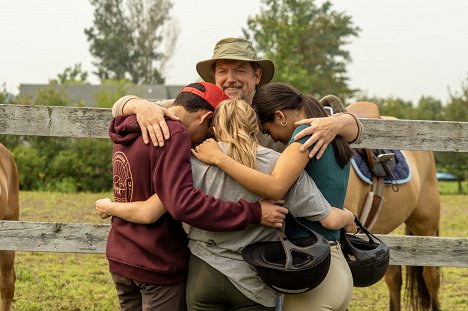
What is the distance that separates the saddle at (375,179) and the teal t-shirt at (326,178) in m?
2.34

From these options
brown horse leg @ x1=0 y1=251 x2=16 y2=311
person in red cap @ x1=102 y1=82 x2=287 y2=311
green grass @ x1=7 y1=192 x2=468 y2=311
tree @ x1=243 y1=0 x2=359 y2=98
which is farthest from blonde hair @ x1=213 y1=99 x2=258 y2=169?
tree @ x1=243 y1=0 x2=359 y2=98

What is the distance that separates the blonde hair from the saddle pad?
8.30ft

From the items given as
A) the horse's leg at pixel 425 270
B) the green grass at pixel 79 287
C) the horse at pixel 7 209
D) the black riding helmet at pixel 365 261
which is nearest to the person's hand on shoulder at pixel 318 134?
the black riding helmet at pixel 365 261

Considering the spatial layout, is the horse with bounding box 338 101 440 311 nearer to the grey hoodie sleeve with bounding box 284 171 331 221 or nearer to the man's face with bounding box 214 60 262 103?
the man's face with bounding box 214 60 262 103

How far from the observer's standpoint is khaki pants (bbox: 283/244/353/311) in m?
2.54

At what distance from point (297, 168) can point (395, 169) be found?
10.1 feet

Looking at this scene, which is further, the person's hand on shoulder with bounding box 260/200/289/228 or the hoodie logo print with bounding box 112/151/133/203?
the hoodie logo print with bounding box 112/151/133/203

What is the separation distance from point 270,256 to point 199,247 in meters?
0.30

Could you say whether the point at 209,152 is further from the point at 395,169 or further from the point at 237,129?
the point at 395,169

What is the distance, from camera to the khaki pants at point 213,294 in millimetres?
2463

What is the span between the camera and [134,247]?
2.57 metres

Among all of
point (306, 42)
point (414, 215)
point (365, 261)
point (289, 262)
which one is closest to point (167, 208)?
point (289, 262)

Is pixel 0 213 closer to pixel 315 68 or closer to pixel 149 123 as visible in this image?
pixel 149 123

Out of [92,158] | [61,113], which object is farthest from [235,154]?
[92,158]
